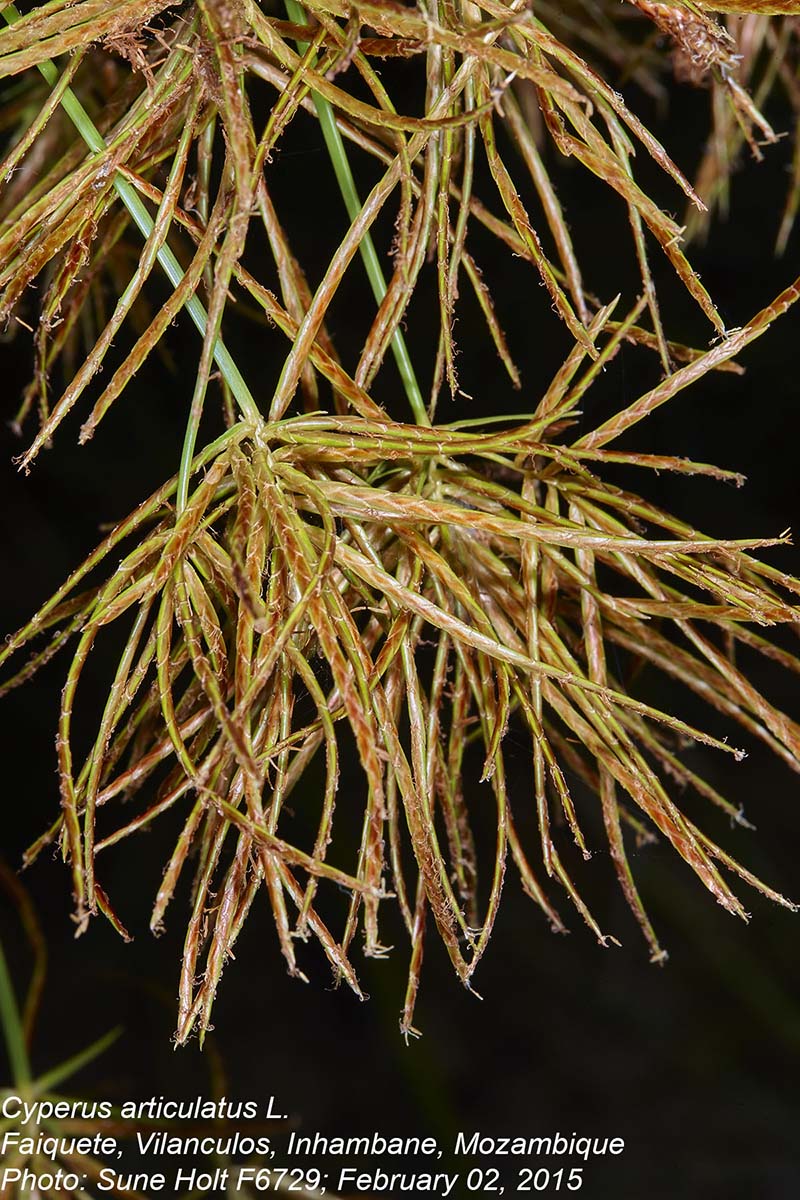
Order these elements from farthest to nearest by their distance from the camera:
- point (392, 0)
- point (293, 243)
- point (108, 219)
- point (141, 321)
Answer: point (293, 243) < point (141, 321) < point (108, 219) < point (392, 0)

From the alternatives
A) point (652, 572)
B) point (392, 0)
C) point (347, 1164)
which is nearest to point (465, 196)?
point (392, 0)

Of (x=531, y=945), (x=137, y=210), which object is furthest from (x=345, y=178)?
(x=531, y=945)

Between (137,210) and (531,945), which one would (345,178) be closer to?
(137,210)

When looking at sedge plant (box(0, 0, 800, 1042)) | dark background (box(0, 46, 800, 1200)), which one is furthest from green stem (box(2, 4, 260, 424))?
dark background (box(0, 46, 800, 1200))

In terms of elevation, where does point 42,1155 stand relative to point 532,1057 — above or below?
above

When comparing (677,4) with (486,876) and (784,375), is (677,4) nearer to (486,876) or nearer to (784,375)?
(784,375)

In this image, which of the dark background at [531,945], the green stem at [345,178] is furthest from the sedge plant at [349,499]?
the dark background at [531,945]

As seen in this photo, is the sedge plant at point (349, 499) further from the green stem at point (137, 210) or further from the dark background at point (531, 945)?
the dark background at point (531, 945)
